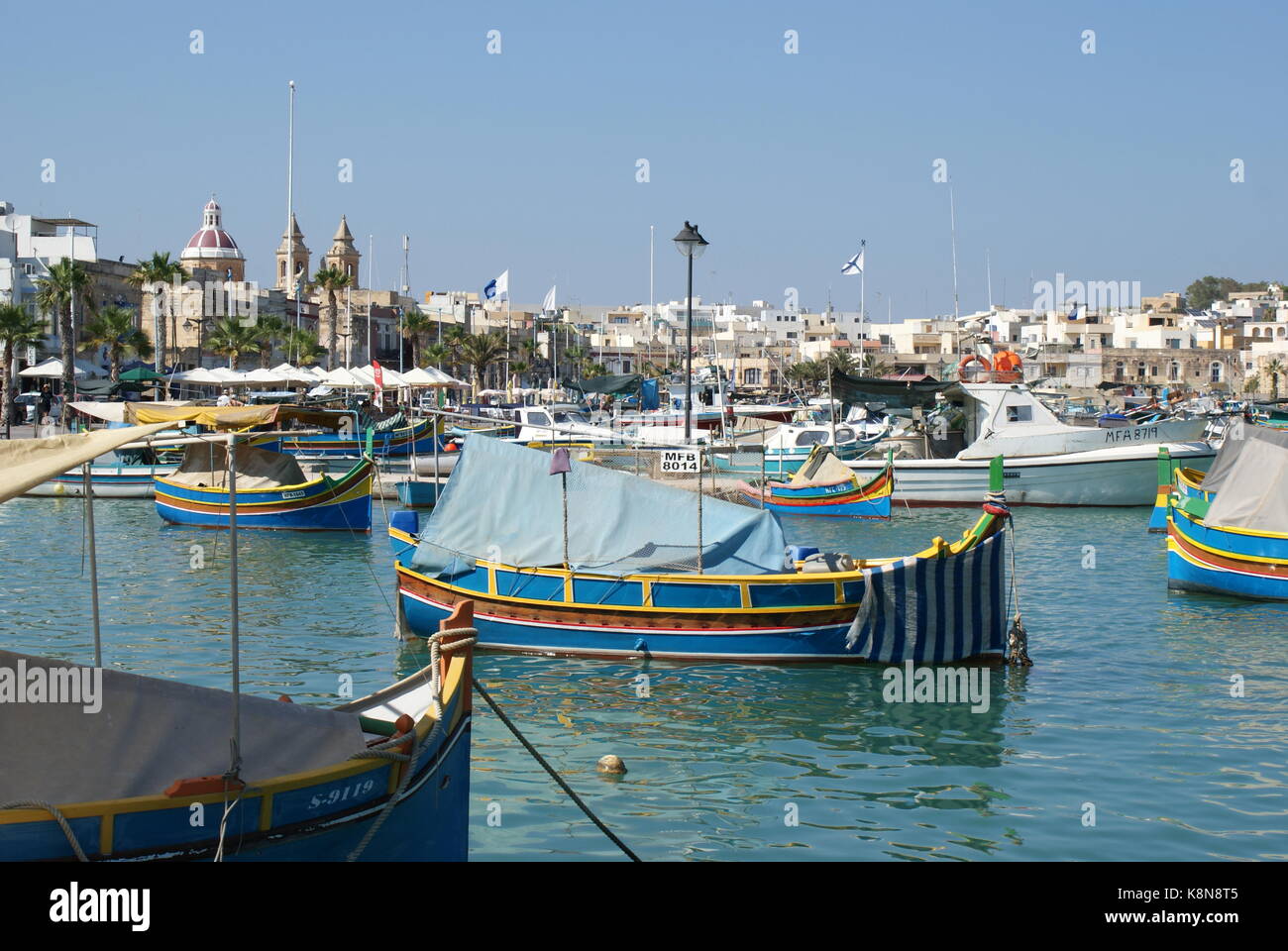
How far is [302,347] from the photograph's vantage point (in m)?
73.5

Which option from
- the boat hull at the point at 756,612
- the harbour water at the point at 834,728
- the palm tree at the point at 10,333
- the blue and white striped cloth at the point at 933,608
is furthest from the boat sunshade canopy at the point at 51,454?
the palm tree at the point at 10,333

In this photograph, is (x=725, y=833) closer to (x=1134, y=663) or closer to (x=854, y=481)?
(x=1134, y=663)

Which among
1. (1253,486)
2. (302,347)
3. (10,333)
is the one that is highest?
(302,347)

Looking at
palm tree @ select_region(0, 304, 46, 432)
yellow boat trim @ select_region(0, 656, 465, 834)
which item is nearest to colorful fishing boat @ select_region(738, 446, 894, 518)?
yellow boat trim @ select_region(0, 656, 465, 834)

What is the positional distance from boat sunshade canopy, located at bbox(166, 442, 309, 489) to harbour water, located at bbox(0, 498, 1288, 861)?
773cm

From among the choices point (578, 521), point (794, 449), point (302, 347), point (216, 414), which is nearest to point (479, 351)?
point (302, 347)

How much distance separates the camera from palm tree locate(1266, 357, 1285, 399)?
101562mm

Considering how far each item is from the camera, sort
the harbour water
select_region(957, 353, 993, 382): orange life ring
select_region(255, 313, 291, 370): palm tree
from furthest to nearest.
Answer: select_region(255, 313, 291, 370): palm tree < select_region(957, 353, 993, 382): orange life ring < the harbour water

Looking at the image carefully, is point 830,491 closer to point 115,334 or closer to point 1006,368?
point 1006,368

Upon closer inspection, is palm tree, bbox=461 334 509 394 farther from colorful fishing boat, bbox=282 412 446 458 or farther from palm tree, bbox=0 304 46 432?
palm tree, bbox=0 304 46 432

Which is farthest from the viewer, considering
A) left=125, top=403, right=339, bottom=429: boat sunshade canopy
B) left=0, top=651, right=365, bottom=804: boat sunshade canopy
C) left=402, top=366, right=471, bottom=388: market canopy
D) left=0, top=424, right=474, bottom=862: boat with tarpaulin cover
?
left=402, top=366, right=471, bottom=388: market canopy

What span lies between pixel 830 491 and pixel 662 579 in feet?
65.9

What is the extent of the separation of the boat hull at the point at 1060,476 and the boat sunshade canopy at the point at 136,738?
3177cm
